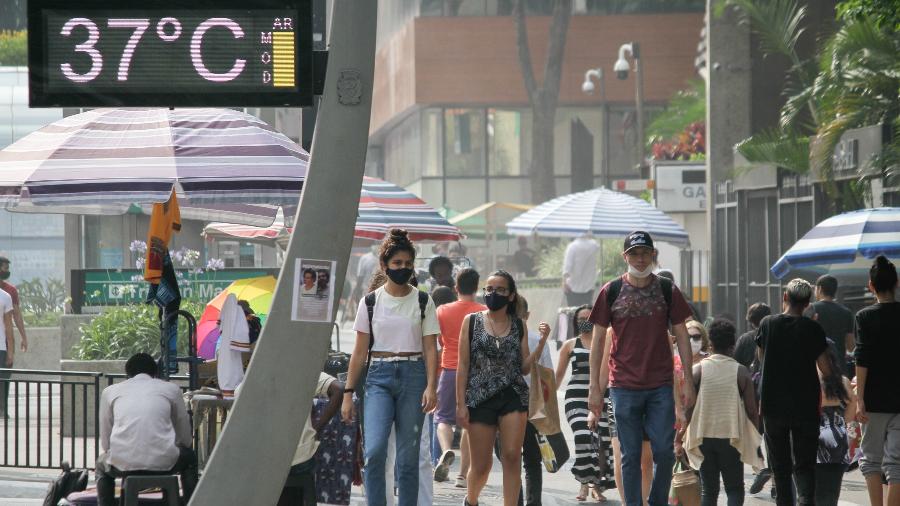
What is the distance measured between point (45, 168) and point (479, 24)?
139 feet

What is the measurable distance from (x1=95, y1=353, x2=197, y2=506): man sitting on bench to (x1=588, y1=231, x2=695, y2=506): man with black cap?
9.09 feet

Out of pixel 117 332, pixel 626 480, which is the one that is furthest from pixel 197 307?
pixel 626 480

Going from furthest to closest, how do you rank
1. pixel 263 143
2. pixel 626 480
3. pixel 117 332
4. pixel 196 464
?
pixel 117 332 < pixel 263 143 < pixel 626 480 < pixel 196 464

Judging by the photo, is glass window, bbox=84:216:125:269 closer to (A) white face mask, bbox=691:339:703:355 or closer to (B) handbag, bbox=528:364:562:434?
(B) handbag, bbox=528:364:562:434

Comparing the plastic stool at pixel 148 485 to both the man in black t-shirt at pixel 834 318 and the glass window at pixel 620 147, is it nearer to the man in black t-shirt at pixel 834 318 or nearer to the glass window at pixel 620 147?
the man in black t-shirt at pixel 834 318

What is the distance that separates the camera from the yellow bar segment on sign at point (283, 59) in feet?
24.8

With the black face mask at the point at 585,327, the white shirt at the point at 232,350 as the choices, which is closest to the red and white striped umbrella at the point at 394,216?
the black face mask at the point at 585,327

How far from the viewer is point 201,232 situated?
2019 centimetres

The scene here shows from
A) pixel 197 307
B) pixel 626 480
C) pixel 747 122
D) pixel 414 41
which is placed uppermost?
pixel 414 41

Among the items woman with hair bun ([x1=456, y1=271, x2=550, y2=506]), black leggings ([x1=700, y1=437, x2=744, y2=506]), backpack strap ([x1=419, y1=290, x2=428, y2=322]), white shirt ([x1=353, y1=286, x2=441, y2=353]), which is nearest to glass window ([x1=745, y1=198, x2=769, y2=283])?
black leggings ([x1=700, y1=437, x2=744, y2=506])

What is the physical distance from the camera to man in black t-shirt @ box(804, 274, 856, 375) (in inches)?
505

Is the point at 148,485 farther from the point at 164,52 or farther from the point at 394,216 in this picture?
the point at 394,216

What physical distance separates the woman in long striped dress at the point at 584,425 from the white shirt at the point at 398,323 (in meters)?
2.16

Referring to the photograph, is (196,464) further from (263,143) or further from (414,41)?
(414,41)
